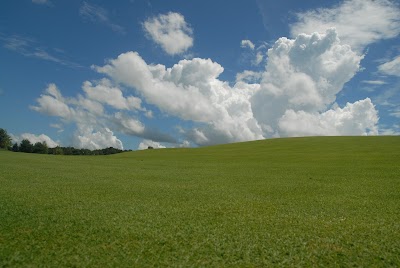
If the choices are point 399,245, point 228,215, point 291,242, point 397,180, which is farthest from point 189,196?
point 397,180

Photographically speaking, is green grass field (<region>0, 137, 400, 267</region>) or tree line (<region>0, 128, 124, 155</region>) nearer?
green grass field (<region>0, 137, 400, 267</region>)

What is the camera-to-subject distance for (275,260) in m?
8.26

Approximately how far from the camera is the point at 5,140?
13150 cm

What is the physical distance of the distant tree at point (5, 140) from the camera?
130750 mm

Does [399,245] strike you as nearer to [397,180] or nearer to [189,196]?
[189,196]

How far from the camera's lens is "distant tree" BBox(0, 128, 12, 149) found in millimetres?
130750

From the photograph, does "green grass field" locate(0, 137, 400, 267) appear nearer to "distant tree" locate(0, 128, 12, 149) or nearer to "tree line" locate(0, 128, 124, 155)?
"tree line" locate(0, 128, 124, 155)

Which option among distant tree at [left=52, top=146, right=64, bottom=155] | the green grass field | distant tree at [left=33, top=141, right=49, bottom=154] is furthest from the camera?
distant tree at [left=52, top=146, right=64, bottom=155]

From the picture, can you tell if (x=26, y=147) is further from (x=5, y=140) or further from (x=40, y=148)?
(x=5, y=140)

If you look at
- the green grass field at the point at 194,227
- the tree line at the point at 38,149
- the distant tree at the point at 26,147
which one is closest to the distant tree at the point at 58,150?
the tree line at the point at 38,149

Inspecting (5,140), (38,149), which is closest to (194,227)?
(38,149)

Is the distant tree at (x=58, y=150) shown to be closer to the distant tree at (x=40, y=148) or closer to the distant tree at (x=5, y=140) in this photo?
the distant tree at (x=40, y=148)

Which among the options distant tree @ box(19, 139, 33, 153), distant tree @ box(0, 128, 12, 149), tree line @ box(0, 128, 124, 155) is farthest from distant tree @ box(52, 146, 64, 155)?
distant tree @ box(0, 128, 12, 149)

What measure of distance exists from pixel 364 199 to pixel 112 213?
12205 millimetres
